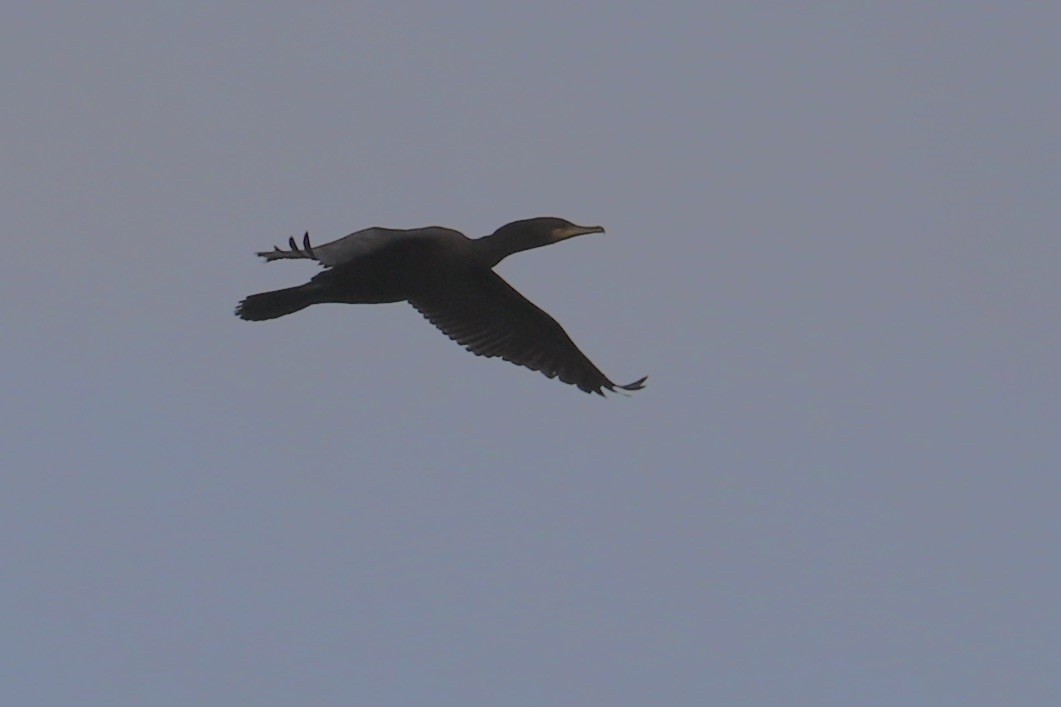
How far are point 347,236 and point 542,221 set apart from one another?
1222 millimetres

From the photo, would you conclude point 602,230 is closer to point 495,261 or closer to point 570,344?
point 495,261

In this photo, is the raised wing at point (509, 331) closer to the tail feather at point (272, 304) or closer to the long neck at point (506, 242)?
the long neck at point (506, 242)

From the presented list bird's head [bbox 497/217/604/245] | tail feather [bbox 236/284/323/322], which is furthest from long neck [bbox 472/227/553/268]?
tail feather [bbox 236/284/323/322]

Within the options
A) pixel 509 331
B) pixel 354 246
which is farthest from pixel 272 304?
pixel 509 331

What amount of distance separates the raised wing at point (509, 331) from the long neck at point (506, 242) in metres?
0.61

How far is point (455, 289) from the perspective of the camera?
12.3 meters

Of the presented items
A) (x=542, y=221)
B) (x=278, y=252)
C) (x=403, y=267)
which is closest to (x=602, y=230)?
(x=542, y=221)

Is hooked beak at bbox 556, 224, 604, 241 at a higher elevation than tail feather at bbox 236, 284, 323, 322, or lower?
higher

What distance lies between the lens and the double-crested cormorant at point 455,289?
1150 centimetres

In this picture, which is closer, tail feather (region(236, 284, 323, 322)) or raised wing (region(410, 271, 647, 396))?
tail feather (region(236, 284, 323, 322))

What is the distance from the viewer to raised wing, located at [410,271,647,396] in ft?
41.6

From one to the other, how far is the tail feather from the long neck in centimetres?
112

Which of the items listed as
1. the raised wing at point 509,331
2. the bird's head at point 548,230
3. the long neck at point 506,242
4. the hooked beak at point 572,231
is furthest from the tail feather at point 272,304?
the hooked beak at point 572,231

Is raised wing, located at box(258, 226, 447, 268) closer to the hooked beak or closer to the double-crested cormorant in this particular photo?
the double-crested cormorant
